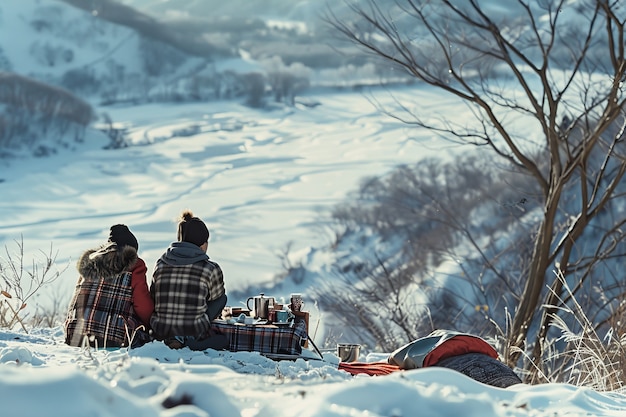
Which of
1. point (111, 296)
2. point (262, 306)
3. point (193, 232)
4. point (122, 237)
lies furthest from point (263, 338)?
point (122, 237)

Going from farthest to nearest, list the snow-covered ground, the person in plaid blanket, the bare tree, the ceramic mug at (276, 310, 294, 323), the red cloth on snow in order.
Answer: the bare tree < the ceramic mug at (276, 310, 294, 323) < the person in plaid blanket < the red cloth on snow < the snow-covered ground

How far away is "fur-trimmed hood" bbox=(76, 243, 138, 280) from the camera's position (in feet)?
17.1

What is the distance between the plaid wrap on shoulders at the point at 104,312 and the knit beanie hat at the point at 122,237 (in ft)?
0.62

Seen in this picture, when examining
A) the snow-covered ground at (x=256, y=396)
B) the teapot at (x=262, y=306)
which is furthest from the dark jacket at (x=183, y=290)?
the snow-covered ground at (x=256, y=396)

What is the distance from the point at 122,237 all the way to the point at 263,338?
3.57 ft

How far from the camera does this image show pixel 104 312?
17.2 feet

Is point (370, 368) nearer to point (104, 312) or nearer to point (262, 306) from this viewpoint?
point (262, 306)

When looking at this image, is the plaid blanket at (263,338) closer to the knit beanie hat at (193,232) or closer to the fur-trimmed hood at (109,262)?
the knit beanie hat at (193,232)

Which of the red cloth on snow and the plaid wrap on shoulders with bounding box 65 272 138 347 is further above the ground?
the plaid wrap on shoulders with bounding box 65 272 138 347

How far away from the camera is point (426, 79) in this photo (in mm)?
7785

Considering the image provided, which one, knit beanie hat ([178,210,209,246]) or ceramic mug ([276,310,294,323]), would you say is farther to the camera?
ceramic mug ([276,310,294,323])

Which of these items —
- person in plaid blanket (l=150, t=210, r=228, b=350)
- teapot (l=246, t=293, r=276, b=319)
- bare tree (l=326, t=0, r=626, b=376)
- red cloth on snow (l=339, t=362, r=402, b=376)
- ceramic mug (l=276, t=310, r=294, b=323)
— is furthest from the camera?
bare tree (l=326, t=0, r=626, b=376)

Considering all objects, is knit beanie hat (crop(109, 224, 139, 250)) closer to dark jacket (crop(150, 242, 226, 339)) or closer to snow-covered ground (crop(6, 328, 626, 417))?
dark jacket (crop(150, 242, 226, 339))

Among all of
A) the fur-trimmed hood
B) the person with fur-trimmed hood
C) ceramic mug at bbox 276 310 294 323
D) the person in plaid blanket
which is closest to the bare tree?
ceramic mug at bbox 276 310 294 323
